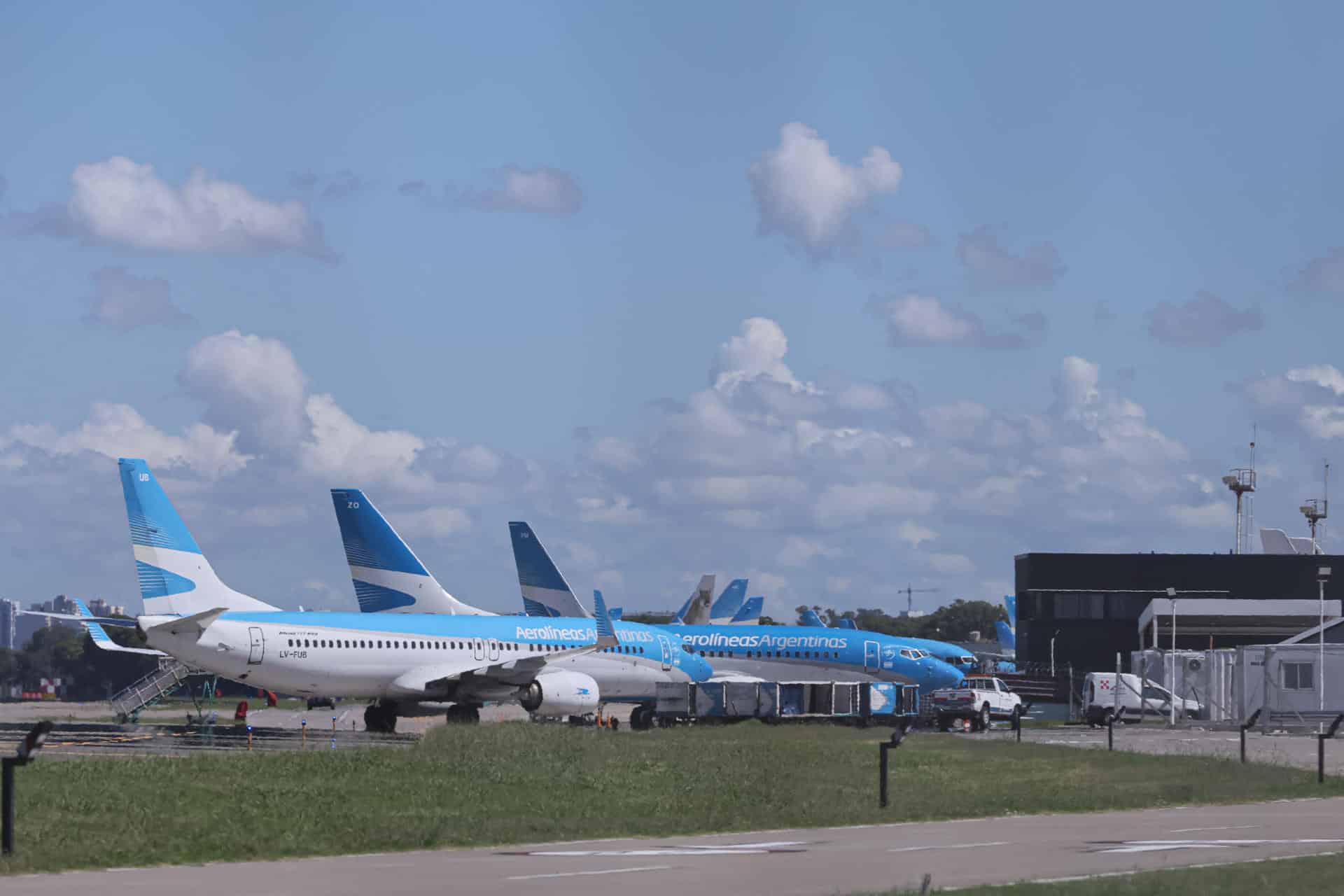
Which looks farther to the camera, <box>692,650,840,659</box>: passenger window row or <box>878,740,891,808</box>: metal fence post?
<box>692,650,840,659</box>: passenger window row

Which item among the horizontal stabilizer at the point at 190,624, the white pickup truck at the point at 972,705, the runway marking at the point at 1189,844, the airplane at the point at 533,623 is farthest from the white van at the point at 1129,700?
the runway marking at the point at 1189,844

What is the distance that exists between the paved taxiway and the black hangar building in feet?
282

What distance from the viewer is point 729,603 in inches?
6088

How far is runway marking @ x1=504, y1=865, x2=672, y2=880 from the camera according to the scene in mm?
20219

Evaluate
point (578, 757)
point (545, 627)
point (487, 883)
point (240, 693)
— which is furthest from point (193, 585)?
point (240, 693)

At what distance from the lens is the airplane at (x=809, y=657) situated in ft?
236

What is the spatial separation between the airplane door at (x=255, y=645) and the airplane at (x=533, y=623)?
8809mm

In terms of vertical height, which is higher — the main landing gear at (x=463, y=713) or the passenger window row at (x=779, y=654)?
the passenger window row at (x=779, y=654)

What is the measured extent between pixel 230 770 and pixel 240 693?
122 m

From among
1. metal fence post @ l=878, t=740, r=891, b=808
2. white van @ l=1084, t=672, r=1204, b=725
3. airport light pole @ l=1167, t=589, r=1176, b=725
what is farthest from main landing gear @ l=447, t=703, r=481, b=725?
metal fence post @ l=878, t=740, r=891, b=808

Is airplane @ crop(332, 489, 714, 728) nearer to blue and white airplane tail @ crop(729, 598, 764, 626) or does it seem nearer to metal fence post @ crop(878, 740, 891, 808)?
metal fence post @ crop(878, 740, 891, 808)

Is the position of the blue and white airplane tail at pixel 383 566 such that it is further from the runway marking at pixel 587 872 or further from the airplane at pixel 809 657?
the runway marking at pixel 587 872

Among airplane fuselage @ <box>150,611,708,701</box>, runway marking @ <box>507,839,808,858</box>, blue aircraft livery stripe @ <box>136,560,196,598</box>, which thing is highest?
blue aircraft livery stripe @ <box>136,560,196,598</box>

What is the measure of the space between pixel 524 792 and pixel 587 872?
11.5 m
